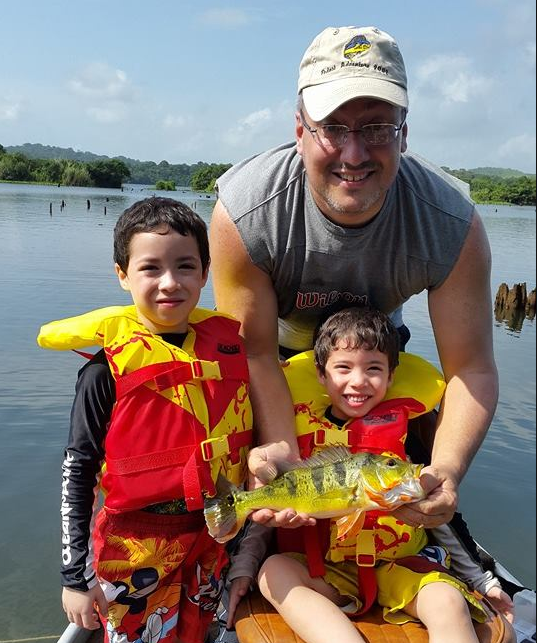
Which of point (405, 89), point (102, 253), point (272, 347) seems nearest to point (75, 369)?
point (272, 347)

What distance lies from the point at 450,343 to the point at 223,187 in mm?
1556

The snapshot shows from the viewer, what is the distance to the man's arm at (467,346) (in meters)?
3.54

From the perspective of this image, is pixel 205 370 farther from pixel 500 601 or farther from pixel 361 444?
pixel 500 601

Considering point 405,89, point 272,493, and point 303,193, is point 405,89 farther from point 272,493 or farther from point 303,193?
point 272,493

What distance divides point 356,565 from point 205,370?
1.23 m

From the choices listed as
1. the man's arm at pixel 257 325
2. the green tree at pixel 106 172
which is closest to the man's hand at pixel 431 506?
the man's arm at pixel 257 325

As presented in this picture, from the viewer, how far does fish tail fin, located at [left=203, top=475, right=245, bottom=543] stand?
3023mm

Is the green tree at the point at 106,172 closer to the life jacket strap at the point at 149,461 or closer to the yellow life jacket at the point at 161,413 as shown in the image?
the yellow life jacket at the point at 161,413

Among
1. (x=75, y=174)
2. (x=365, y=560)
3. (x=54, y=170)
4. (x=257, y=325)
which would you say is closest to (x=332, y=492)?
(x=365, y=560)

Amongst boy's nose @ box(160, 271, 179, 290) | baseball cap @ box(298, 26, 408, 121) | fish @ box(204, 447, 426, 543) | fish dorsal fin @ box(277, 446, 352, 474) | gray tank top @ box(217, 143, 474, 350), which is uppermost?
baseball cap @ box(298, 26, 408, 121)

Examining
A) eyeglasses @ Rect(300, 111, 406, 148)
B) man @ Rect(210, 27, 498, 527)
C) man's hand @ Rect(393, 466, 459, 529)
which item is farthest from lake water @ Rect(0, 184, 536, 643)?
eyeglasses @ Rect(300, 111, 406, 148)

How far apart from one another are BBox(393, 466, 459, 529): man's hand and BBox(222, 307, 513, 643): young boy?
0.63 ft

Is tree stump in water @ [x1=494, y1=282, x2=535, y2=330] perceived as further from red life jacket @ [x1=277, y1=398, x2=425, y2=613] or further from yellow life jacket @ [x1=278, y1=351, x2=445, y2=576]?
red life jacket @ [x1=277, y1=398, x2=425, y2=613]

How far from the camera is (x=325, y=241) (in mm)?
3652
